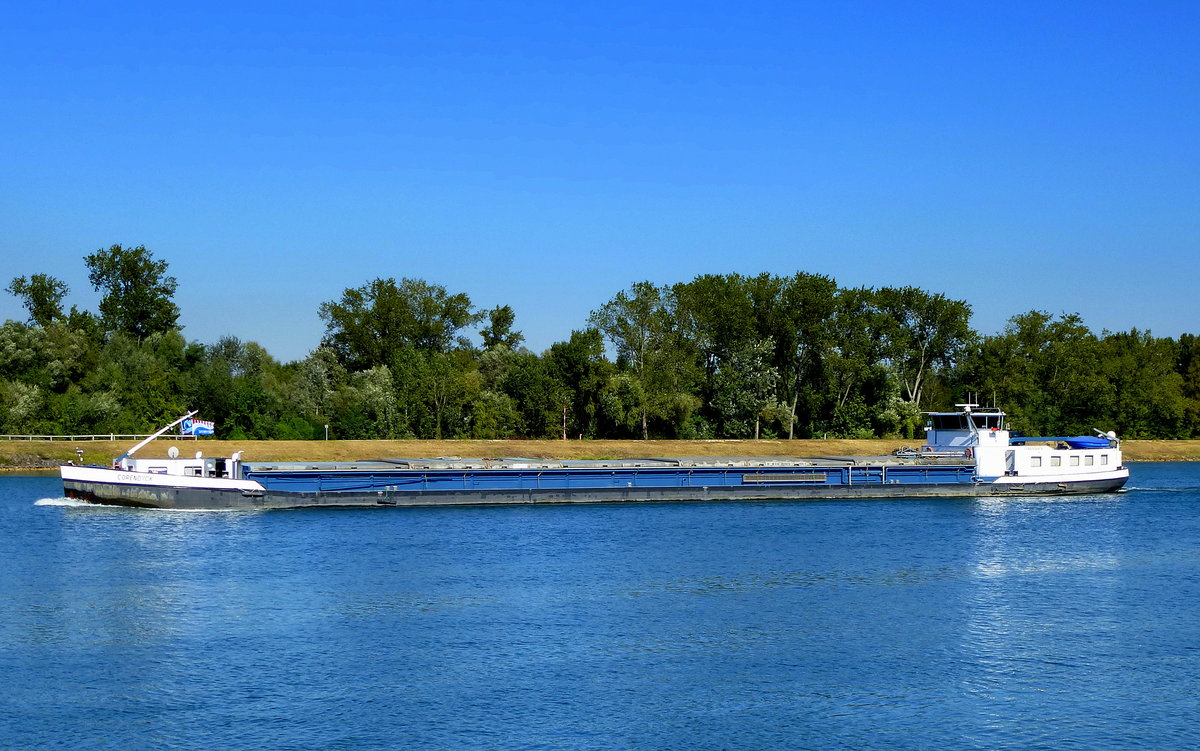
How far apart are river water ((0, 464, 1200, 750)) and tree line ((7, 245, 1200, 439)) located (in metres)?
61.0

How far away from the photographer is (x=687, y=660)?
1323 inches

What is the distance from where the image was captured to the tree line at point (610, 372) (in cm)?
12081

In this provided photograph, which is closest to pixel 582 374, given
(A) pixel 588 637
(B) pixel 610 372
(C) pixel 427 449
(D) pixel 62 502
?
(B) pixel 610 372

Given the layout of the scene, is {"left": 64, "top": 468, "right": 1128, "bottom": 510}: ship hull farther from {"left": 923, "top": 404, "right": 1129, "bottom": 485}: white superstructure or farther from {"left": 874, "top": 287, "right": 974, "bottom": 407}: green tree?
{"left": 874, "top": 287, "right": 974, "bottom": 407}: green tree

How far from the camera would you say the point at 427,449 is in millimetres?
115750

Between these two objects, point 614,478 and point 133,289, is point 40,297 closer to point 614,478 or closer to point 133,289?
point 133,289

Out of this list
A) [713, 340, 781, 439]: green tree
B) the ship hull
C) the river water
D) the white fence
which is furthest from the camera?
[713, 340, 781, 439]: green tree

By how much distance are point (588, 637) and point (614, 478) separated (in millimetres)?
41793

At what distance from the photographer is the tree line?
12081 centimetres

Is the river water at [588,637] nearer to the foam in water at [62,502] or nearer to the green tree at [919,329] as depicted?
the foam in water at [62,502]

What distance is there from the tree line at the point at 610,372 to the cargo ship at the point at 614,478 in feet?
121

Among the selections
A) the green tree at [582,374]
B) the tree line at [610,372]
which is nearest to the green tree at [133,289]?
the tree line at [610,372]

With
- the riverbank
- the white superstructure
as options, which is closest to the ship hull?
the white superstructure

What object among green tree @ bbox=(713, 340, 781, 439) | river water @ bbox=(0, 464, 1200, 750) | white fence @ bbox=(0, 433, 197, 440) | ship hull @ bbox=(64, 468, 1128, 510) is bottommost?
river water @ bbox=(0, 464, 1200, 750)
